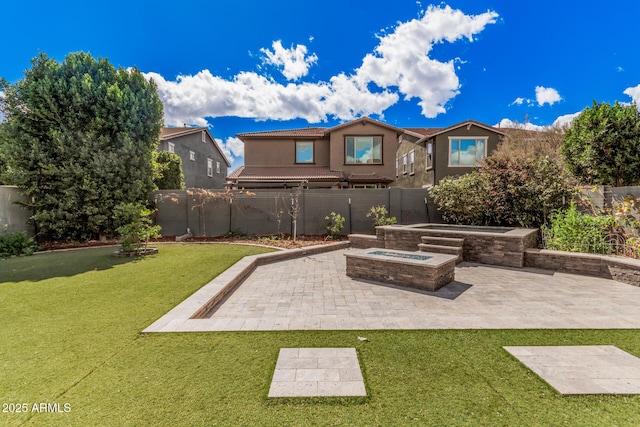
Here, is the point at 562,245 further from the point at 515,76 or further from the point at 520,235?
the point at 515,76

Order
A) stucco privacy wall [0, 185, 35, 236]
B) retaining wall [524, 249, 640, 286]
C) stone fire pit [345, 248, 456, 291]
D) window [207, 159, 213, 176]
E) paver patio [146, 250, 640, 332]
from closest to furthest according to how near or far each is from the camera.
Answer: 1. paver patio [146, 250, 640, 332]
2. stone fire pit [345, 248, 456, 291]
3. retaining wall [524, 249, 640, 286]
4. stucco privacy wall [0, 185, 35, 236]
5. window [207, 159, 213, 176]

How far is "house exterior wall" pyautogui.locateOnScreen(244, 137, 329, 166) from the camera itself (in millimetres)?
18359

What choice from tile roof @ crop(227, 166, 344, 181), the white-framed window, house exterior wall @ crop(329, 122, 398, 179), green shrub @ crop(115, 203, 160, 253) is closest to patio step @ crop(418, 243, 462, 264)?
green shrub @ crop(115, 203, 160, 253)

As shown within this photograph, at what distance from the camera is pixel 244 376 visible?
2576mm

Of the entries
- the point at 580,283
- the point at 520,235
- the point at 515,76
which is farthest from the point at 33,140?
the point at 515,76

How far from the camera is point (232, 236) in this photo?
38.9 ft

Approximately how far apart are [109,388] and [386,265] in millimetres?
4700

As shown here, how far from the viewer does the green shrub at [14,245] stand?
8.56m

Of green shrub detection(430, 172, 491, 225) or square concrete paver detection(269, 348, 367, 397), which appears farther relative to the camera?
green shrub detection(430, 172, 491, 225)

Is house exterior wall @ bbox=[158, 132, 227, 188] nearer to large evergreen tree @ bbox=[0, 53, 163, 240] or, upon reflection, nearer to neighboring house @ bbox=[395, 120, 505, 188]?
large evergreen tree @ bbox=[0, 53, 163, 240]

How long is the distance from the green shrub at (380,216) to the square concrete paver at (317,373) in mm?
8435

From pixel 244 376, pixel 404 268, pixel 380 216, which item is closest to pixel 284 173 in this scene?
pixel 380 216

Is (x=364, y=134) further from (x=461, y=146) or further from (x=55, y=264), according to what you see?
(x=55, y=264)

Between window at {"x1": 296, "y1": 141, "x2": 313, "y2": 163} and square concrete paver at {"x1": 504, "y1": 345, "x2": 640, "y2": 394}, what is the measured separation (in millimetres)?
16730
